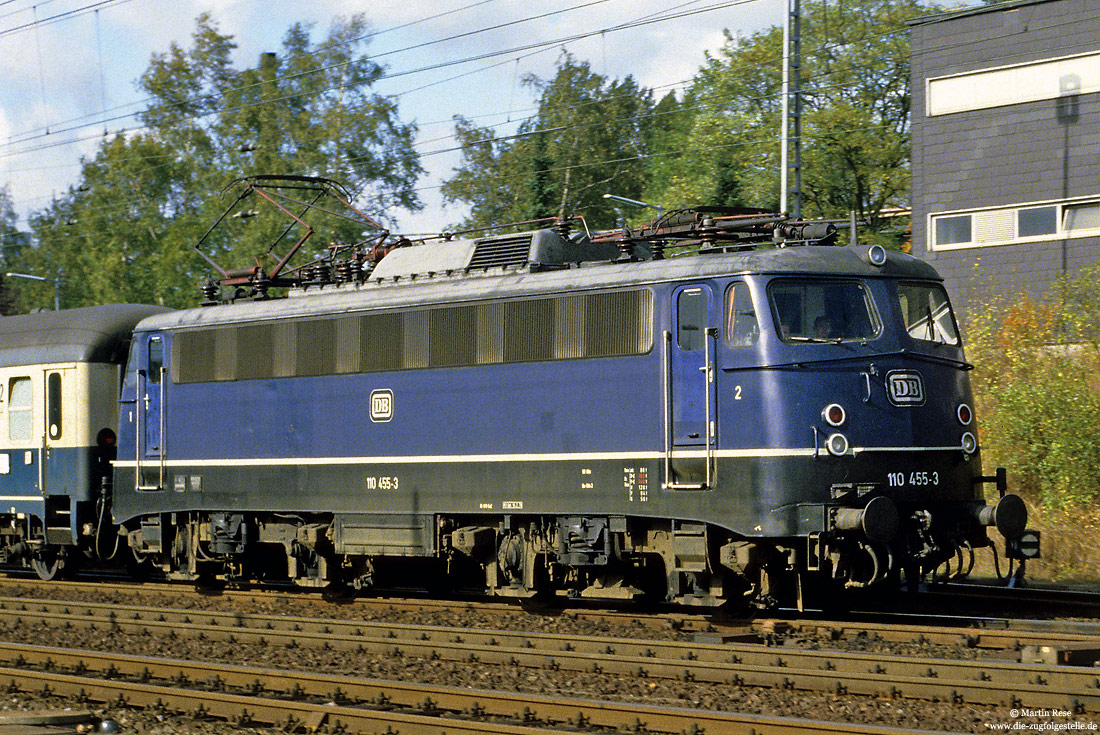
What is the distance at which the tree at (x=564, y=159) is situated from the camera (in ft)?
191

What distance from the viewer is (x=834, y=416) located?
12008 millimetres

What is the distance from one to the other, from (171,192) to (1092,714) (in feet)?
168

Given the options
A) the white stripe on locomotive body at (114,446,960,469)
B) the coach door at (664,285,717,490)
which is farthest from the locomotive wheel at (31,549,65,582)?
the coach door at (664,285,717,490)

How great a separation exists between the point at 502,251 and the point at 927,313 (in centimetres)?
472

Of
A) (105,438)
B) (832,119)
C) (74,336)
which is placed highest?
(832,119)

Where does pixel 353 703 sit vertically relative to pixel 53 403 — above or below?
below

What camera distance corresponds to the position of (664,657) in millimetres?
11219

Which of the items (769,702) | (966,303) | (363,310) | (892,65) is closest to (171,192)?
(892,65)

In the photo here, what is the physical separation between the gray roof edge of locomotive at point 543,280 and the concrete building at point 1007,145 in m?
14.3

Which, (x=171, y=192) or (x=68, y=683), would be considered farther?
(x=171, y=192)

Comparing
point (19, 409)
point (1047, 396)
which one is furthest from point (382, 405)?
point (1047, 396)

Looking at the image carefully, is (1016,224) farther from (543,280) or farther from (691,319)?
(691,319)

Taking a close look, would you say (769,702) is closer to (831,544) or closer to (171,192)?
(831,544)

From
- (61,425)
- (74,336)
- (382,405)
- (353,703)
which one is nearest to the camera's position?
(353,703)
